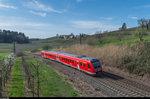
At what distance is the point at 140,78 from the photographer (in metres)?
17.8

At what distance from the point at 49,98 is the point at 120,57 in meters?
16.7

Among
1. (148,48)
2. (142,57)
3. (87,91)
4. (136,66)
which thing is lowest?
(87,91)

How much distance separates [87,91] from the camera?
1362 cm

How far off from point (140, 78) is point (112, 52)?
9.47 metres

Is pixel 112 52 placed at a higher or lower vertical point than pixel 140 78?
higher

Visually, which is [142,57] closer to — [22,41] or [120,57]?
[120,57]

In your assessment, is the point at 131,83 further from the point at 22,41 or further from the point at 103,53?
the point at 22,41

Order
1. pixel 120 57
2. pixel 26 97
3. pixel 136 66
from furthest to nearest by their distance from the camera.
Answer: pixel 120 57 < pixel 136 66 < pixel 26 97

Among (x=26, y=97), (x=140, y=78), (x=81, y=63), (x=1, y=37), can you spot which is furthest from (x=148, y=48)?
(x=1, y=37)

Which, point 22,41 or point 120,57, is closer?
point 120,57

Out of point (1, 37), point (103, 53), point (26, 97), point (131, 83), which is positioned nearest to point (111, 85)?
point (131, 83)

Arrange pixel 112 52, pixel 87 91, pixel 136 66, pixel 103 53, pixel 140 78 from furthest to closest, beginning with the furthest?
pixel 103 53
pixel 112 52
pixel 136 66
pixel 140 78
pixel 87 91

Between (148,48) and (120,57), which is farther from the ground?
(148,48)

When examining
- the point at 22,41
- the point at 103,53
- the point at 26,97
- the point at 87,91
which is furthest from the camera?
the point at 22,41
